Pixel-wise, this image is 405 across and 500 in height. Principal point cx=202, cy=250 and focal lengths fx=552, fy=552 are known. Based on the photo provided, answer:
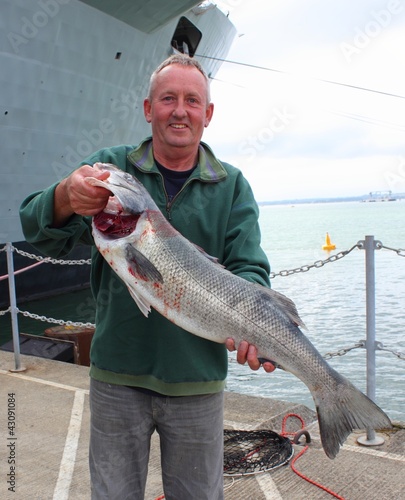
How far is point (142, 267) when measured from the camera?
2436 mm

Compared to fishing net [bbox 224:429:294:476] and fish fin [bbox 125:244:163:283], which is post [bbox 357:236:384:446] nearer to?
fishing net [bbox 224:429:294:476]

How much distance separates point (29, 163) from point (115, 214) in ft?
39.5

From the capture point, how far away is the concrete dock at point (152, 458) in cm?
386

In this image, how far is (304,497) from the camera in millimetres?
3756

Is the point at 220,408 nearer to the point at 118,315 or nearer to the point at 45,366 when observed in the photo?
the point at 118,315

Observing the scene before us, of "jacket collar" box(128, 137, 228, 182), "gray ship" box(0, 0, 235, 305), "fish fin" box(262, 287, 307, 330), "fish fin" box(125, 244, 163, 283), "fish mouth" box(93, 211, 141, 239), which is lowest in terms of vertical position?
"fish fin" box(262, 287, 307, 330)

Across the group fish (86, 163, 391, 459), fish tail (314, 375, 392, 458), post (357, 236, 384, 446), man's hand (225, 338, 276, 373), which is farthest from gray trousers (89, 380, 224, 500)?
post (357, 236, 384, 446)

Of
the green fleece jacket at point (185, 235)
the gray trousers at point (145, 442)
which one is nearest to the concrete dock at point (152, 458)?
the gray trousers at point (145, 442)

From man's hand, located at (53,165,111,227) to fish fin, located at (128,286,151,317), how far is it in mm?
390

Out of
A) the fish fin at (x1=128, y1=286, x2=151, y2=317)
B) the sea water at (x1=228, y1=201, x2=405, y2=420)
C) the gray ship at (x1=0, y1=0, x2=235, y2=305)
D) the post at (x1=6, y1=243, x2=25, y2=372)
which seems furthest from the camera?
the gray ship at (x1=0, y1=0, x2=235, y2=305)

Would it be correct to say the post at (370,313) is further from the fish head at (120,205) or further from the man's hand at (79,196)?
the man's hand at (79,196)

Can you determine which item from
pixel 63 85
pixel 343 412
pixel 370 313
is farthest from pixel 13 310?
pixel 63 85

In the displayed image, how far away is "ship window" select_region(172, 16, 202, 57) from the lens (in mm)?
18797

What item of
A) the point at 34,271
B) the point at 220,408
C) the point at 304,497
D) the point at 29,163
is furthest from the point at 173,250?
the point at 34,271
